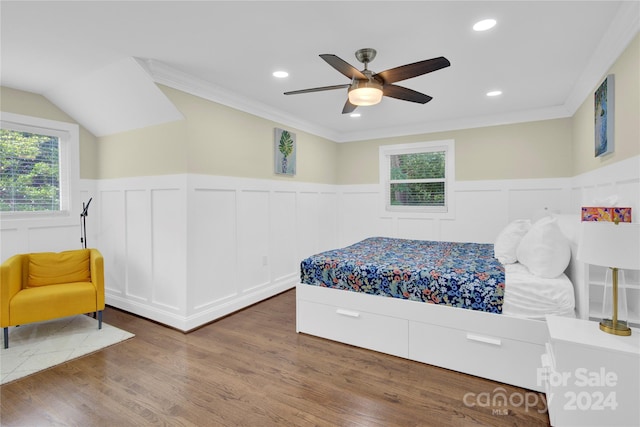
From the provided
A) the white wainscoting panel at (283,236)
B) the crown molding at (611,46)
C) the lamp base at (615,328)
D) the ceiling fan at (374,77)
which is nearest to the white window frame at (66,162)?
the white wainscoting panel at (283,236)

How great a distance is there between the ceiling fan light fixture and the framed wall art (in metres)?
2.00

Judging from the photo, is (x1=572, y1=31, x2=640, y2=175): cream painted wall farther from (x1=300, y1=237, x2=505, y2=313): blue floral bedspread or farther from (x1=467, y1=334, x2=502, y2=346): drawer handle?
(x1=467, y1=334, x2=502, y2=346): drawer handle

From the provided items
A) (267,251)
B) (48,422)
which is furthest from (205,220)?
(48,422)

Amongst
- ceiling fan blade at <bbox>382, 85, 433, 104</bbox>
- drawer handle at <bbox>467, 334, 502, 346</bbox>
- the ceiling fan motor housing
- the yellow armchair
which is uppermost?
the ceiling fan motor housing

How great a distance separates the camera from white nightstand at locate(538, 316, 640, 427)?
1530mm

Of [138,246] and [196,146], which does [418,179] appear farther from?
[138,246]

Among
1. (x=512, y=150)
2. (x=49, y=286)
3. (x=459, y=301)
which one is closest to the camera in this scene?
(x=459, y=301)

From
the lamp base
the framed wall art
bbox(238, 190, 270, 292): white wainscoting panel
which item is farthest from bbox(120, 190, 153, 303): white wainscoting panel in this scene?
the lamp base

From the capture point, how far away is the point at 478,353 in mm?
2330

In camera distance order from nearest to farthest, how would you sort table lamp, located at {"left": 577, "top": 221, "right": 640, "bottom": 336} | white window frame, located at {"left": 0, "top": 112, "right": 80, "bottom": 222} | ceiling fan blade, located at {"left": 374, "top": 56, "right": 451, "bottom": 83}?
table lamp, located at {"left": 577, "top": 221, "right": 640, "bottom": 336}, ceiling fan blade, located at {"left": 374, "top": 56, "right": 451, "bottom": 83}, white window frame, located at {"left": 0, "top": 112, "right": 80, "bottom": 222}

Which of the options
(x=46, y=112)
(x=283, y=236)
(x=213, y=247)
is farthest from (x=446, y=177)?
(x=46, y=112)

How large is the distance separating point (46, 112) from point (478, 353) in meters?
4.85

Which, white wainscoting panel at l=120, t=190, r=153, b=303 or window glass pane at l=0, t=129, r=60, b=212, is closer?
window glass pane at l=0, t=129, r=60, b=212

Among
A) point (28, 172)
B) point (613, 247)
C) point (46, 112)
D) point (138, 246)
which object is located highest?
point (46, 112)
